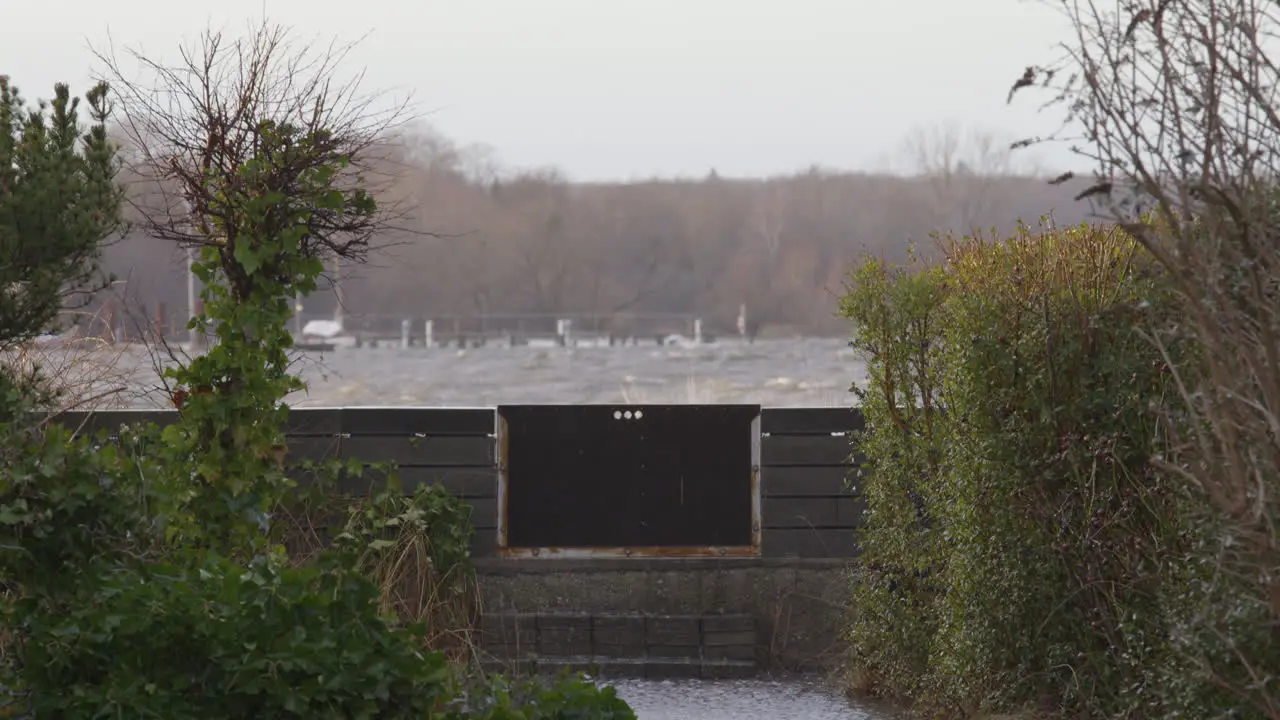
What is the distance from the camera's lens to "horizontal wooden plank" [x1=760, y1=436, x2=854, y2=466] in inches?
336

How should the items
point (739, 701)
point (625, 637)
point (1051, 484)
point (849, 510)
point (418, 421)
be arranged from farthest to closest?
point (418, 421) → point (849, 510) → point (625, 637) → point (739, 701) → point (1051, 484)

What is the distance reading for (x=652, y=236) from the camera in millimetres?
21484

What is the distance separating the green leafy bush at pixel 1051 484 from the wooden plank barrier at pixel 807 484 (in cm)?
196

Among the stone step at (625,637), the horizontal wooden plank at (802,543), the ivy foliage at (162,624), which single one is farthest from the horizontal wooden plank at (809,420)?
the ivy foliage at (162,624)

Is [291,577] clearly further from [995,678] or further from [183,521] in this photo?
[995,678]

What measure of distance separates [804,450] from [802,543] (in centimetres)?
55

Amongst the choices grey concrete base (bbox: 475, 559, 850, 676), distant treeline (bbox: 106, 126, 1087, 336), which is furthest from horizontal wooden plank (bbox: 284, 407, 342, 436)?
distant treeline (bbox: 106, 126, 1087, 336)

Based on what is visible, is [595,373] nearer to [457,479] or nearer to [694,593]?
[457,479]

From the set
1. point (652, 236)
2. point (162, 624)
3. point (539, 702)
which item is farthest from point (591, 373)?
point (162, 624)

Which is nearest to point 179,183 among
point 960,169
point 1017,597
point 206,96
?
point 206,96

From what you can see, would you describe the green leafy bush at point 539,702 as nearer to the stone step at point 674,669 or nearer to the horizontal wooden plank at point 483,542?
the stone step at point 674,669

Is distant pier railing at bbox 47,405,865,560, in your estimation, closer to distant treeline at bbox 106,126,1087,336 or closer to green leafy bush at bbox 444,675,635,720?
green leafy bush at bbox 444,675,635,720

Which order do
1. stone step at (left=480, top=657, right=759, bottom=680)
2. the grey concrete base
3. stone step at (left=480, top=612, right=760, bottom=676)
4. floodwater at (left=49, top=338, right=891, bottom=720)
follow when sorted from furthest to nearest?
floodwater at (left=49, top=338, right=891, bottom=720) < the grey concrete base < stone step at (left=480, top=612, right=760, bottom=676) < stone step at (left=480, top=657, right=759, bottom=680)

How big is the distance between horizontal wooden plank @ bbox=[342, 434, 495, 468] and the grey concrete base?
0.63 metres
